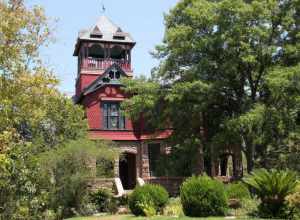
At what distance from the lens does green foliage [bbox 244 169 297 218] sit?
1766cm

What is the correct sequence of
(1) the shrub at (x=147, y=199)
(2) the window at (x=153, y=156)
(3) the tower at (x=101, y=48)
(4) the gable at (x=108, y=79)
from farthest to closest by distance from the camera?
1. (3) the tower at (x=101, y=48)
2. (4) the gable at (x=108, y=79)
3. (2) the window at (x=153, y=156)
4. (1) the shrub at (x=147, y=199)

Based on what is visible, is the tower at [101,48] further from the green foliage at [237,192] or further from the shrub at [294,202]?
the shrub at [294,202]

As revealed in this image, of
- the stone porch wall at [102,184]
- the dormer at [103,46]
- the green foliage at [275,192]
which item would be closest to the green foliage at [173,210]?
the green foliage at [275,192]

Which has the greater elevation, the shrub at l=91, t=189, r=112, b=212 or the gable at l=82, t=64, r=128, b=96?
the gable at l=82, t=64, r=128, b=96

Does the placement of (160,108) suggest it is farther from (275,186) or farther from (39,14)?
(39,14)

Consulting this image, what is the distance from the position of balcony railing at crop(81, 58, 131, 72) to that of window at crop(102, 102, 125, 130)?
203 inches

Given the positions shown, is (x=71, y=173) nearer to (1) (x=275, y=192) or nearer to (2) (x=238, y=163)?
(1) (x=275, y=192)

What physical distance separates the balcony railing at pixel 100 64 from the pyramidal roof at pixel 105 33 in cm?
169

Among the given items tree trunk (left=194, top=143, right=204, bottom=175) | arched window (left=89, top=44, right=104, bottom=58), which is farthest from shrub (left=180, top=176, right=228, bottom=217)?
arched window (left=89, top=44, right=104, bottom=58)

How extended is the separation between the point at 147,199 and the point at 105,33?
23.5 m

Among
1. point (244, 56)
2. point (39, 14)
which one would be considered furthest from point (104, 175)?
point (39, 14)

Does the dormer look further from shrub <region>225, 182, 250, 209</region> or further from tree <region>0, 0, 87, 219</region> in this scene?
tree <region>0, 0, 87, 219</region>

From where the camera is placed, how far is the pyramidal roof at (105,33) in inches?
1612

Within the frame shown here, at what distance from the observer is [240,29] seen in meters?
26.5
